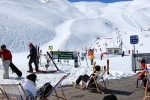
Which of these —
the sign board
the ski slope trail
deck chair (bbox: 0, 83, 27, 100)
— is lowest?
deck chair (bbox: 0, 83, 27, 100)

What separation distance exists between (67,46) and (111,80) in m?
58.5

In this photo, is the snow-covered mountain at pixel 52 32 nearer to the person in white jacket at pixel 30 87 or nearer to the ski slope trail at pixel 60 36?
the ski slope trail at pixel 60 36

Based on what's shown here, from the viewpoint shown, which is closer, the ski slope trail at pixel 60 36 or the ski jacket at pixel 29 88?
the ski jacket at pixel 29 88

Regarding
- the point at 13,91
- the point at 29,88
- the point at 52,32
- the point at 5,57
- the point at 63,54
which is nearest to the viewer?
the point at 13,91

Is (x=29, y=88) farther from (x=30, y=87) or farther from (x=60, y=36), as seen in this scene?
(x=60, y=36)

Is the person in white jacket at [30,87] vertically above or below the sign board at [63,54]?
below

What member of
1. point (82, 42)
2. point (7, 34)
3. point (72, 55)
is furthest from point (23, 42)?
point (72, 55)

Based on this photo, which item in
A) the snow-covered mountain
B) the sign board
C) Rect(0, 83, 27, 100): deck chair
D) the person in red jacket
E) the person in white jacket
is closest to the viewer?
Rect(0, 83, 27, 100): deck chair

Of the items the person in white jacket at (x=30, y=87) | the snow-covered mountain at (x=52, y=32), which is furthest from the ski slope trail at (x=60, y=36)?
the person in white jacket at (x=30, y=87)

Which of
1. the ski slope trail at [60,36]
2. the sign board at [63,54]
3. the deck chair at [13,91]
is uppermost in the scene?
the ski slope trail at [60,36]

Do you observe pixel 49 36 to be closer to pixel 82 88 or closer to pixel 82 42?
pixel 82 42

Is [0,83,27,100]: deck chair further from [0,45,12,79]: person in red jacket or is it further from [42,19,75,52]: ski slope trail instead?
[42,19,75,52]: ski slope trail

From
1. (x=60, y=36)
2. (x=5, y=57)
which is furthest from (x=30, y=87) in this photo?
(x=60, y=36)

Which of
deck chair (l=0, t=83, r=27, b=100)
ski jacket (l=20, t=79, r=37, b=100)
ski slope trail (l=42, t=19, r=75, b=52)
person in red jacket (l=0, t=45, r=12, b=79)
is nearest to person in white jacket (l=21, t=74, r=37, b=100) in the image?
ski jacket (l=20, t=79, r=37, b=100)
